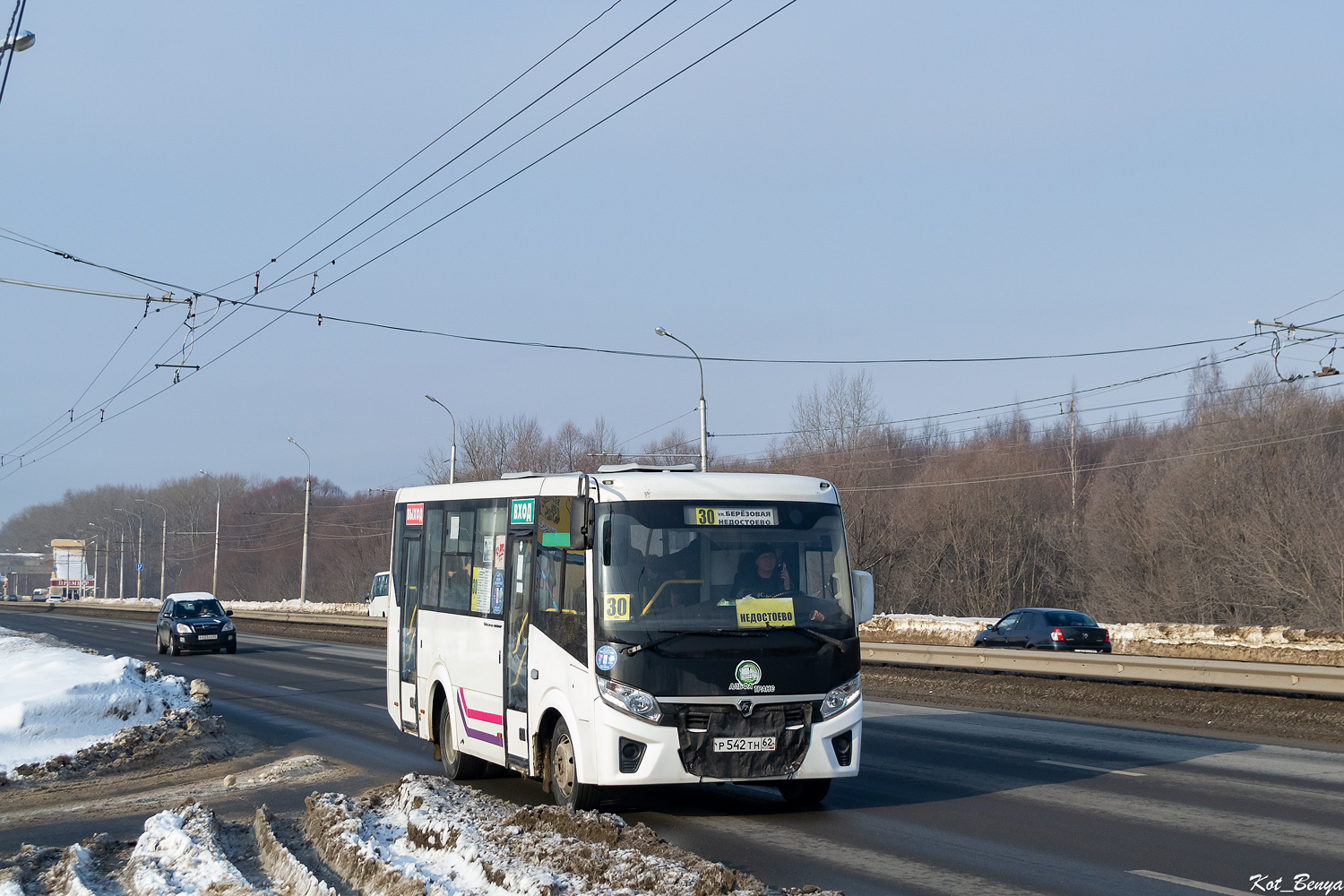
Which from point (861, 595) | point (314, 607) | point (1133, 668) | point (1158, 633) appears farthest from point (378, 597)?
point (861, 595)

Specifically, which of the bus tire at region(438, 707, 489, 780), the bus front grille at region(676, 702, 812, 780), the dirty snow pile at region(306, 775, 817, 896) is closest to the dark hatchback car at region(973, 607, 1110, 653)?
the bus tire at region(438, 707, 489, 780)

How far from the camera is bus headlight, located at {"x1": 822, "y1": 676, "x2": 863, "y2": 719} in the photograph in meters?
9.08

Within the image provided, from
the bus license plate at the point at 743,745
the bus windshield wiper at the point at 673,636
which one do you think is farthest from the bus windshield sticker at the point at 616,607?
the bus license plate at the point at 743,745

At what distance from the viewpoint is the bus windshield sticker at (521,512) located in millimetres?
10273

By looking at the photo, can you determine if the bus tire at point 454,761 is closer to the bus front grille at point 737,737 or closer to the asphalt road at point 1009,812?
the asphalt road at point 1009,812

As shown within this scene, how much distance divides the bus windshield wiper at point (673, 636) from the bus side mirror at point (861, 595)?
1.13 meters

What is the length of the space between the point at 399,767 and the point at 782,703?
5.53m

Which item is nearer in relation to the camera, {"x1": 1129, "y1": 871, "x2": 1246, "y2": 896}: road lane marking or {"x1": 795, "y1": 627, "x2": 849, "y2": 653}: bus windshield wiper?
{"x1": 1129, "y1": 871, "x2": 1246, "y2": 896}: road lane marking

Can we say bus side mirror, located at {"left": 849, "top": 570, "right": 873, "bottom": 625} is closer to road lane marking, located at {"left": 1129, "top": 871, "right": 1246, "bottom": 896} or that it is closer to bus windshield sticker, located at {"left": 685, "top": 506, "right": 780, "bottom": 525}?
bus windshield sticker, located at {"left": 685, "top": 506, "right": 780, "bottom": 525}

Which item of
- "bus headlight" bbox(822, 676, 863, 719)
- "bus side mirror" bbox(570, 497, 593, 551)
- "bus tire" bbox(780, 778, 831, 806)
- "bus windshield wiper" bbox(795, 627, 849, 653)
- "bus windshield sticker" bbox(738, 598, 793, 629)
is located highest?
"bus side mirror" bbox(570, 497, 593, 551)

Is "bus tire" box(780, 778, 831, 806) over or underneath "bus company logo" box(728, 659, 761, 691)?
underneath

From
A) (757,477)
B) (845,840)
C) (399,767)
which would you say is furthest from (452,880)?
(399,767)

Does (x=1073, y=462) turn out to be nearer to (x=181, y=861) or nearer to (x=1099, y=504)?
(x=1099, y=504)

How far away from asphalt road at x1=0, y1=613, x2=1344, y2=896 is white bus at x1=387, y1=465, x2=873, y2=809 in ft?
1.86
